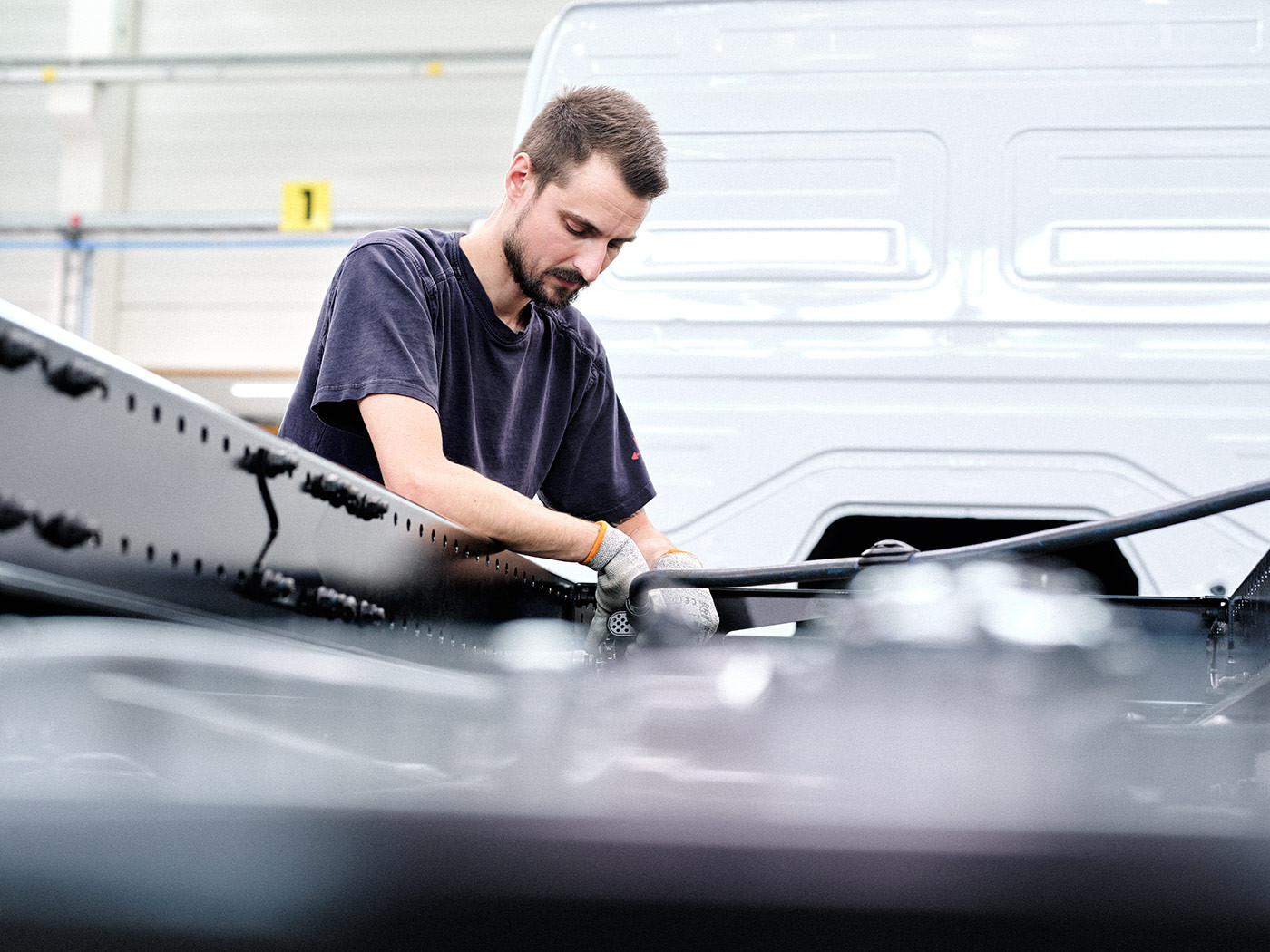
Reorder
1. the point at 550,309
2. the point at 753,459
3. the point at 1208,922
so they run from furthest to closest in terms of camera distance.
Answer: the point at 753,459
the point at 550,309
the point at 1208,922

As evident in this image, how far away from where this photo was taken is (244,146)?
7.18 meters

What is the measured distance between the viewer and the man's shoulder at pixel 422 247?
4.87 feet

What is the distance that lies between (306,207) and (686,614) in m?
4.39

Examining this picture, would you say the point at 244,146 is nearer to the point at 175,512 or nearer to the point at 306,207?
the point at 306,207

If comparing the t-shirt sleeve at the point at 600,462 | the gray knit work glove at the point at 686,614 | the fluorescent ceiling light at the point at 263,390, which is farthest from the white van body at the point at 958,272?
the fluorescent ceiling light at the point at 263,390

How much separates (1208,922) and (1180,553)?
5.89 ft

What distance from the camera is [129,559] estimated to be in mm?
532

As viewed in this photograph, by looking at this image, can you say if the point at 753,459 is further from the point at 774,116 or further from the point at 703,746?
the point at 703,746

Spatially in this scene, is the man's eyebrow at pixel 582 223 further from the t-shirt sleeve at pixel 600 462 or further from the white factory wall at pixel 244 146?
the white factory wall at pixel 244 146

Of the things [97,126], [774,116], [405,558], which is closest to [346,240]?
[97,126]

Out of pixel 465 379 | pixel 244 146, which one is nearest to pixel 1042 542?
pixel 465 379

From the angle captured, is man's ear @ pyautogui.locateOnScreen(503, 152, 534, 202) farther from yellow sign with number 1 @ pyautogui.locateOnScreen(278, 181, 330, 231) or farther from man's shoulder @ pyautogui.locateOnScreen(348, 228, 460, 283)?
yellow sign with number 1 @ pyautogui.locateOnScreen(278, 181, 330, 231)

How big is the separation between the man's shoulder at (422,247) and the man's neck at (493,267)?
0.09 feet

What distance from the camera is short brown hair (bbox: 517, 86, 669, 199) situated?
149 centimetres
